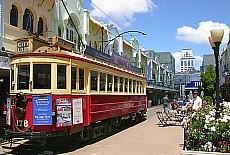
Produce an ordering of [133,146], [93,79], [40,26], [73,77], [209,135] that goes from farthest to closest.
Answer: [40,26]
[93,79]
[133,146]
[73,77]
[209,135]

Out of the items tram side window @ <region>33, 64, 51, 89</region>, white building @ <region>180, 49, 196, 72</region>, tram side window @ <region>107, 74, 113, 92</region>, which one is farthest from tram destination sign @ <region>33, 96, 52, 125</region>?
white building @ <region>180, 49, 196, 72</region>

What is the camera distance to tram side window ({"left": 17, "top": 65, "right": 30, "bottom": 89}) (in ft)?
31.9

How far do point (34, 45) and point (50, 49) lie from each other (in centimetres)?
60

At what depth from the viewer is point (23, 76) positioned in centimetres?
984

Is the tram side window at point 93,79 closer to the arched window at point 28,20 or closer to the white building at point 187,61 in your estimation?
the arched window at point 28,20

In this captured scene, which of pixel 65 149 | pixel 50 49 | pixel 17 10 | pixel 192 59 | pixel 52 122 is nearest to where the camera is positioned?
pixel 52 122

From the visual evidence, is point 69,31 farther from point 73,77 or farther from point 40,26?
point 73,77

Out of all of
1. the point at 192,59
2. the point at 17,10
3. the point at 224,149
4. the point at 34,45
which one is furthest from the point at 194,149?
the point at 192,59

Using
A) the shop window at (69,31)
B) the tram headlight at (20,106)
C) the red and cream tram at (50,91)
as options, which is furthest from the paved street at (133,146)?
the shop window at (69,31)

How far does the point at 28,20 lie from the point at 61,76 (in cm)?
763

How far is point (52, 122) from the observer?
9266 millimetres

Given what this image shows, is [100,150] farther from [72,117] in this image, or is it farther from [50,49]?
[50,49]

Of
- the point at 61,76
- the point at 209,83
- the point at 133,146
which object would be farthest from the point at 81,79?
the point at 209,83

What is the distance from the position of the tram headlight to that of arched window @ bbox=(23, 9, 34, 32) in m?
7.54
